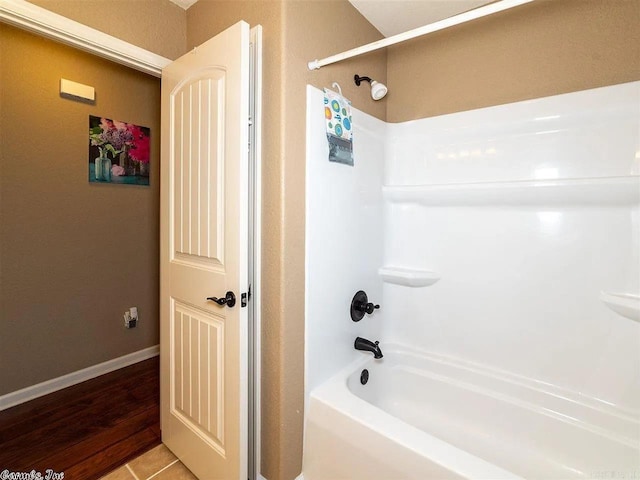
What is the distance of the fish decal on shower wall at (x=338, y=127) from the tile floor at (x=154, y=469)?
1727mm

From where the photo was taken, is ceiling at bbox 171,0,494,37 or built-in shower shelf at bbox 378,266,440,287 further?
built-in shower shelf at bbox 378,266,440,287

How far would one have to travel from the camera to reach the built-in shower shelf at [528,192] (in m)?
1.32

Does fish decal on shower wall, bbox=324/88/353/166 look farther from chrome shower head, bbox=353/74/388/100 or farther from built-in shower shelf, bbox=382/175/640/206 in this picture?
built-in shower shelf, bbox=382/175/640/206

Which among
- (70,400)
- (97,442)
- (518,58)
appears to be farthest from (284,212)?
(70,400)

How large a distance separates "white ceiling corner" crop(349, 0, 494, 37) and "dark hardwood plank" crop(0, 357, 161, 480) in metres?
2.67

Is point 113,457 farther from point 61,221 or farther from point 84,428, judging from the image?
point 61,221

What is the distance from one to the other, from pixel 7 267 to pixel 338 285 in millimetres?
2162

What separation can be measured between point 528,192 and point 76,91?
2.94 meters

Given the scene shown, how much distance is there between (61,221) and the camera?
225 cm

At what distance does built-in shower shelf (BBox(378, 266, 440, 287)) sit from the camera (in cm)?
187

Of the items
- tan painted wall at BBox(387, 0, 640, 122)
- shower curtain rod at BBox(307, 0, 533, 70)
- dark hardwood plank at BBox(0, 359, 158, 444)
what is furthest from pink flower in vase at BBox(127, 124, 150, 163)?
tan painted wall at BBox(387, 0, 640, 122)

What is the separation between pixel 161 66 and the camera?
5.38 ft

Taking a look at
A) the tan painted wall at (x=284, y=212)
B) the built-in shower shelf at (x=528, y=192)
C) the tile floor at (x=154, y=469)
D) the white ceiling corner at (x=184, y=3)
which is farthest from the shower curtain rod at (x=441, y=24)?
the tile floor at (x=154, y=469)

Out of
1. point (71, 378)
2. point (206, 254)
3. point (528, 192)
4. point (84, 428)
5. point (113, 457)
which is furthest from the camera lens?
point (71, 378)
